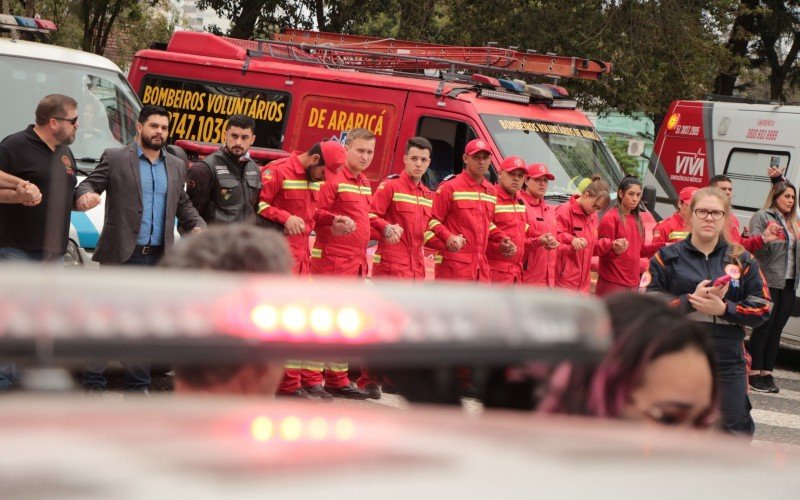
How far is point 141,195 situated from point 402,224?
7.46 feet

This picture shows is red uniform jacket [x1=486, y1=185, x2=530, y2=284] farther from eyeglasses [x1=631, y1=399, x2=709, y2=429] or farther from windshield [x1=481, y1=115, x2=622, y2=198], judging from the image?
eyeglasses [x1=631, y1=399, x2=709, y2=429]

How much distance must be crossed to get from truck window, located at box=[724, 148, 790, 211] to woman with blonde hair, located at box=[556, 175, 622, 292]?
3.54 meters

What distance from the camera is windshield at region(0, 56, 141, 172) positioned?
9344 millimetres

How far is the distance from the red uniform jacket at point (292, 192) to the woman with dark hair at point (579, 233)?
2.30 meters

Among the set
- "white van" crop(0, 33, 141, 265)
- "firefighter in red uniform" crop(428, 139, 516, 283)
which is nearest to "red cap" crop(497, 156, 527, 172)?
"firefighter in red uniform" crop(428, 139, 516, 283)

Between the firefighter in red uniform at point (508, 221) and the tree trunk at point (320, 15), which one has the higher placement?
the tree trunk at point (320, 15)

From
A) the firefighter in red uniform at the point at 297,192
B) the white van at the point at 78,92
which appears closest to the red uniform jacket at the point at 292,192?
the firefighter in red uniform at the point at 297,192

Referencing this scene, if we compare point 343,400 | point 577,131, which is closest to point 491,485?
point 343,400

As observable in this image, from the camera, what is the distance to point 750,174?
13703mm

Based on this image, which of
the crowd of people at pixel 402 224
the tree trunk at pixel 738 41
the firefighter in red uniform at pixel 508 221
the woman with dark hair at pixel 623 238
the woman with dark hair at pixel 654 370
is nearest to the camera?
the woman with dark hair at pixel 654 370

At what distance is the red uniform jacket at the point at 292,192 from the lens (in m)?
8.79

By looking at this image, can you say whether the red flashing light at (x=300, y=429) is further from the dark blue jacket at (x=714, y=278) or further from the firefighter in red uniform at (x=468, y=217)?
the firefighter in red uniform at (x=468, y=217)

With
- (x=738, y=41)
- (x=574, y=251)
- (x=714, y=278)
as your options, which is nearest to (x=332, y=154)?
(x=574, y=251)

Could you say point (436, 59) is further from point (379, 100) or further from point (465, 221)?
point (465, 221)
